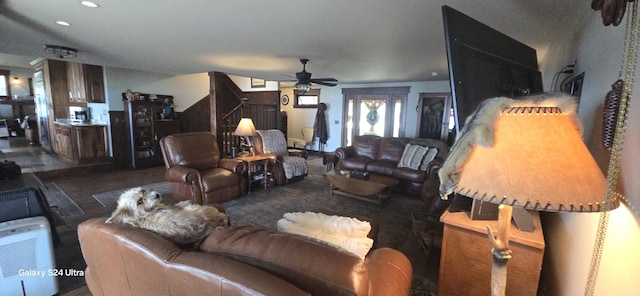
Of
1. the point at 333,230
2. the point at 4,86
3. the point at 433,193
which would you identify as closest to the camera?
the point at 333,230

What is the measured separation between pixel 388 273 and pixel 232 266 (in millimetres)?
778

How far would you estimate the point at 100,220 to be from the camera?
1.28 m

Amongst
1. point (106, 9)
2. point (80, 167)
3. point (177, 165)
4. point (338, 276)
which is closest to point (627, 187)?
point (338, 276)

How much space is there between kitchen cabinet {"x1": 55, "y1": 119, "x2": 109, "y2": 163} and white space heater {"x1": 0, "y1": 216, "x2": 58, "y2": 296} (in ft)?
15.0

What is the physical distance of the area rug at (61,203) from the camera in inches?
129

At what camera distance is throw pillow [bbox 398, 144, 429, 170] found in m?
4.40

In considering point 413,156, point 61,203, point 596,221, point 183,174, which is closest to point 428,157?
point 413,156

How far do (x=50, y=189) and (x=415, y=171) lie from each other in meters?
5.83

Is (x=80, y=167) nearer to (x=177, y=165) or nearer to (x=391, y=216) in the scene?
(x=177, y=165)

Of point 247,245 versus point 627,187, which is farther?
point 247,245

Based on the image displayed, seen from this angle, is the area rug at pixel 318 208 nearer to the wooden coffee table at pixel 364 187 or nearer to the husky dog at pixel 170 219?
the wooden coffee table at pixel 364 187

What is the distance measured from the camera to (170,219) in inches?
47.8

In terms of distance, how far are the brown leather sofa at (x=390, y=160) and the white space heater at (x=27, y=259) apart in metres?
3.68

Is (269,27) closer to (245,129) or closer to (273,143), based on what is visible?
(245,129)
